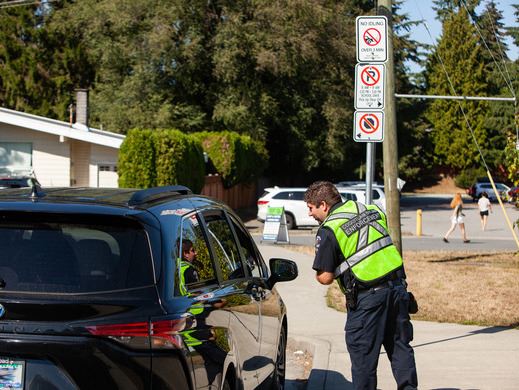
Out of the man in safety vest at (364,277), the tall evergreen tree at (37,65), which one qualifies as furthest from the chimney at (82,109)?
the man in safety vest at (364,277)

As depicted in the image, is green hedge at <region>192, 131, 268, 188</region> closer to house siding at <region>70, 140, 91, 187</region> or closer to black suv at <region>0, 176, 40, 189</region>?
house siding at <region>70, 140, 91, 187</region>

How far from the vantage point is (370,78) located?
989 centimetres

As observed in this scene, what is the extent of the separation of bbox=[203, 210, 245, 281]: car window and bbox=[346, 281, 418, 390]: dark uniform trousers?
862 mm

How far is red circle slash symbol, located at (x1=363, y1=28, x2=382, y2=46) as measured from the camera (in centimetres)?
988

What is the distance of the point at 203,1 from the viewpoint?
40.8 metres

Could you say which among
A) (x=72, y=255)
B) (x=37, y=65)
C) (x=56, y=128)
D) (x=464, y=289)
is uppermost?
(x=37, y=65)

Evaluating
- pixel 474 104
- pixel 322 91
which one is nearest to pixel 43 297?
pixel 322 91

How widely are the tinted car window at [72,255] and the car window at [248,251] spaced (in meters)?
2.11

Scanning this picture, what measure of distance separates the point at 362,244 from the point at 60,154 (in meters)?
28.5

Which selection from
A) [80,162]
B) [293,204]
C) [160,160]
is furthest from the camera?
[80,162]

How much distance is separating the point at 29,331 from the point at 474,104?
81.7m

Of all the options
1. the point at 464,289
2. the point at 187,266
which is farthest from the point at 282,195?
the point at 187,266

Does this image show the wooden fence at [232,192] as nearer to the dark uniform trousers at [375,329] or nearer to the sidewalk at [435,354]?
the sidewalk at [435,354]

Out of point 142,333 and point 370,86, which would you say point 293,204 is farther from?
point 142,333
